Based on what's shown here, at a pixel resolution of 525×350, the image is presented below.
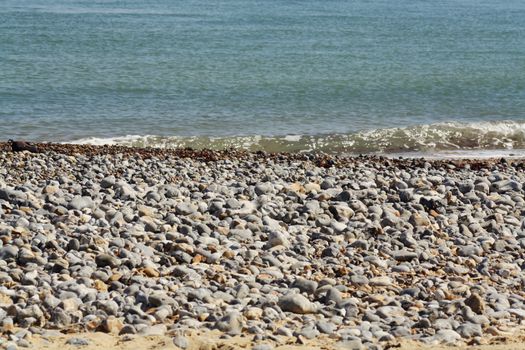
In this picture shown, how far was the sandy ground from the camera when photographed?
7.48m

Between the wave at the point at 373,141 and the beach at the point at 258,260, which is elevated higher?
the beach at the point at 258,260

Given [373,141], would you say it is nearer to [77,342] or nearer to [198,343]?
[198,343]

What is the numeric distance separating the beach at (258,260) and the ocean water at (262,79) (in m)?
8.56

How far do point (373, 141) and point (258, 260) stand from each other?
13.2 meters

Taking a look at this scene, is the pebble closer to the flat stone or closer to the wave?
the flat stone

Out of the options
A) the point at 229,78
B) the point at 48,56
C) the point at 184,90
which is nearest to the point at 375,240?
the point at 184,90

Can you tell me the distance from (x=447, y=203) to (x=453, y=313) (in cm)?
442

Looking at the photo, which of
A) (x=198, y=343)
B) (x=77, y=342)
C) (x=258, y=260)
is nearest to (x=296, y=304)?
(x=198, y=343)

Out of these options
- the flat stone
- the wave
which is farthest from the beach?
the wave

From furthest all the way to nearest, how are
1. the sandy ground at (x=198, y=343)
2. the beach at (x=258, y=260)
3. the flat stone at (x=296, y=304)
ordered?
the flat stone at (x=296, y=304)
the beach at (x=258, y=260)
the sandy ground at (x=198, y=343)

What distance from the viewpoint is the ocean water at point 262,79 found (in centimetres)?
2316

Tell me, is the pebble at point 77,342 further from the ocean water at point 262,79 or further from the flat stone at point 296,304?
the ocean water at point 262,79

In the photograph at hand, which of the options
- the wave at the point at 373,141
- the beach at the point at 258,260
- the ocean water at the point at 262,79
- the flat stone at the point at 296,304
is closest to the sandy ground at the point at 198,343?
the beach at the point at 258,260

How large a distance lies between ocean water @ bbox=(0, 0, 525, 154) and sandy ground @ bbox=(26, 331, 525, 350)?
14.0 metres
